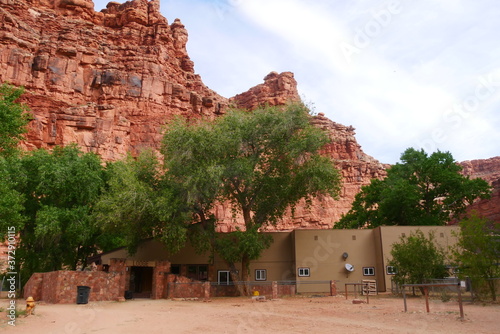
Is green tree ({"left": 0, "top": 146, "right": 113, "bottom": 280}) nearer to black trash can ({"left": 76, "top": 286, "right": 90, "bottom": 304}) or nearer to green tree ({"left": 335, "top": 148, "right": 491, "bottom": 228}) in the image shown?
black trash can ({"left": 76, "top": 286, "right": 90, "bottom": 304})

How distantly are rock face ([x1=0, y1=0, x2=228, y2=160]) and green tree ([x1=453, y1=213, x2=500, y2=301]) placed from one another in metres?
49.4

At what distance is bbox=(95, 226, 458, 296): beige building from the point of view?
100 ft

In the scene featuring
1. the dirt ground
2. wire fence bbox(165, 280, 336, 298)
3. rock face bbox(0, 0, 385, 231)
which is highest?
rock face bbox(0, 0, 385, 231)

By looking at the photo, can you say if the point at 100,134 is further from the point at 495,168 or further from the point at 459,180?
the point at 495,168

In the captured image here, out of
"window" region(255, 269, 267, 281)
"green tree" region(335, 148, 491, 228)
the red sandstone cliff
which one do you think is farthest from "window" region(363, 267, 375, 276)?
the red sandstone cliff

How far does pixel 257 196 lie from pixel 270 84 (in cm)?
6314

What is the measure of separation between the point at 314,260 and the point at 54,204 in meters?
19.3

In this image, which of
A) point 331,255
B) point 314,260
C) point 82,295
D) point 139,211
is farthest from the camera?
point 331,255

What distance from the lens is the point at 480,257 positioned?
20.1 metres

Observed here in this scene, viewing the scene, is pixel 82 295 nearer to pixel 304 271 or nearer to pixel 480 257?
pixel 304 271

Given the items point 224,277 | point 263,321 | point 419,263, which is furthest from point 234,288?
point 263,321

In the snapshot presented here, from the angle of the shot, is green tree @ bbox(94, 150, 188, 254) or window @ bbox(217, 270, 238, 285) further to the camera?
window @ bbox(217, 270, 238, 285)

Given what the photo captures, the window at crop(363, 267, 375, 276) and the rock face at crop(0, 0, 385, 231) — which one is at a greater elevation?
the rock face at crop(0, 0, 385, 231)

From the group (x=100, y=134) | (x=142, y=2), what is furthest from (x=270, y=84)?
(x=100, y=134)
